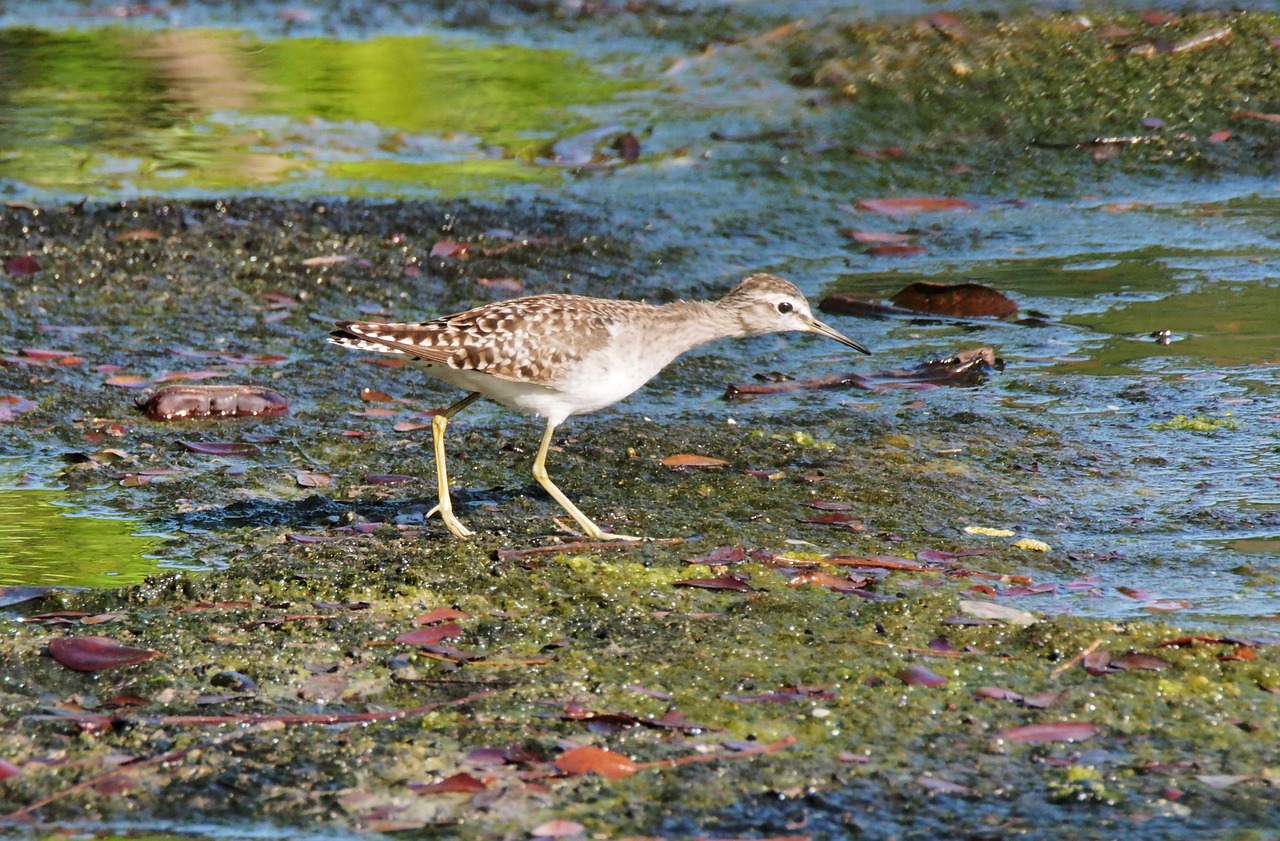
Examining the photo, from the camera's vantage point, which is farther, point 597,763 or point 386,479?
point 386,479

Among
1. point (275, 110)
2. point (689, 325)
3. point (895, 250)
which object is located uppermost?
point (275, 110)

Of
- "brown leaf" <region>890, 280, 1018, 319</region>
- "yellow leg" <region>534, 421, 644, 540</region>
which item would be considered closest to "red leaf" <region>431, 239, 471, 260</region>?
"brown leaf" <region>890, 280, 1018, 319</region>

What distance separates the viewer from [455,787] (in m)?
4.17

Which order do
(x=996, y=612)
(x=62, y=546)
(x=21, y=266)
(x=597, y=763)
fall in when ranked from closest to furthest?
(x=597, y=763)
(x=996, y=612)
(x=62, y=546)
(x=21, y=266)

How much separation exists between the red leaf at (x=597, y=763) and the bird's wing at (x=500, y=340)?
227 centimetres

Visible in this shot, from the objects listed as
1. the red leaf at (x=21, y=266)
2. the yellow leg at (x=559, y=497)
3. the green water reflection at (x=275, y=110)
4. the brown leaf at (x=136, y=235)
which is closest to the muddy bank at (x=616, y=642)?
the yellow leg at (x=559, y=497)

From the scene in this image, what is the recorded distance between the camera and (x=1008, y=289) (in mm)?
9453

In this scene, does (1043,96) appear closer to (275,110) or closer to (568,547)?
(275,110)

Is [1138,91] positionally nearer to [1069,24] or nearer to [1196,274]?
[1069,24]

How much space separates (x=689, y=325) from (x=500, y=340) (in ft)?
3.30

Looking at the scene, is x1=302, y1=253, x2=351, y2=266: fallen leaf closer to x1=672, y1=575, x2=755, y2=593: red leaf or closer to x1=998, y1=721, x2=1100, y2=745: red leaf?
x1=672, y1=575, x2=755, y2=593: red leaf

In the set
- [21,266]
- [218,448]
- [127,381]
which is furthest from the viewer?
[21,266]

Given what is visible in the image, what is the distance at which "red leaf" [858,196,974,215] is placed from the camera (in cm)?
1103

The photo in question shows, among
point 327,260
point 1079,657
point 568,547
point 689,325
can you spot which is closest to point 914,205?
point 327,260
